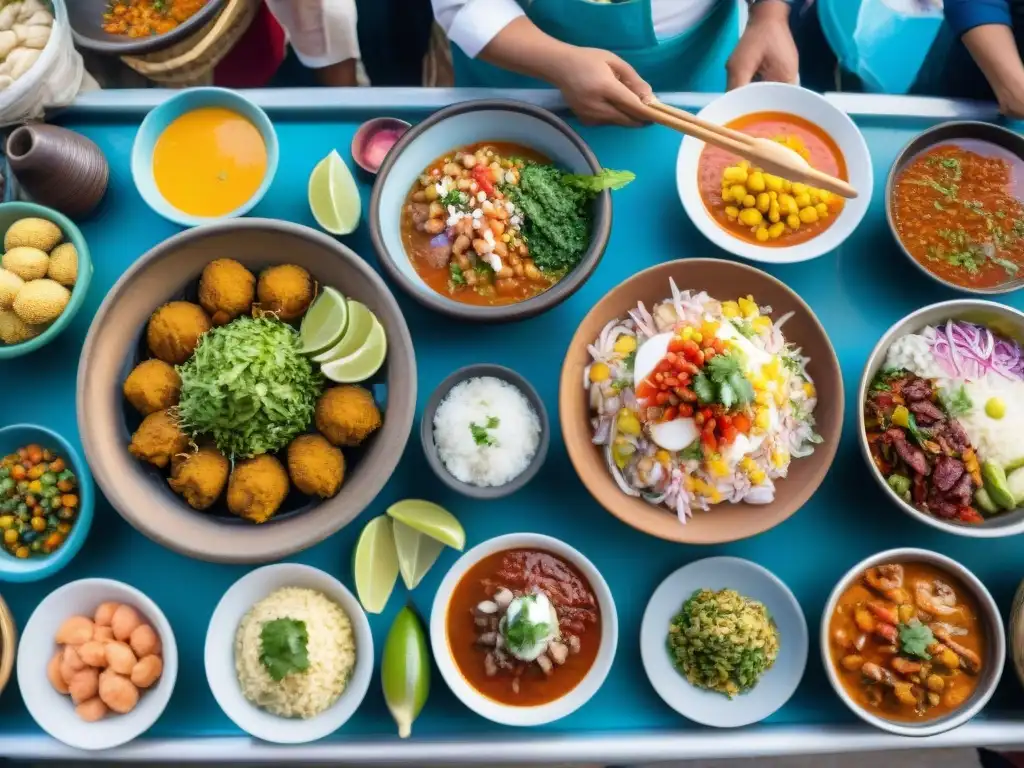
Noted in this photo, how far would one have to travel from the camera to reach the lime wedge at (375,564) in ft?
6.36

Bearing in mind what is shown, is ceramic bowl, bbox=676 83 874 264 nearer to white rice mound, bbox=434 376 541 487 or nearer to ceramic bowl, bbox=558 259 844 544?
ceramic bowl, bbox=558 259 844 544

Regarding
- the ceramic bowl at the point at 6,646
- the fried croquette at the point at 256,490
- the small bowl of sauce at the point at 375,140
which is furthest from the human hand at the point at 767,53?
the ceramic bowl at the point at 6,646

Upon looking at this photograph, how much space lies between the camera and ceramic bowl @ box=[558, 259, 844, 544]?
1898mm

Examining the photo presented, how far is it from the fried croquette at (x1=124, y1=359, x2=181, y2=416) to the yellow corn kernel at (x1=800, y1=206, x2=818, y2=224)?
66.0 inches

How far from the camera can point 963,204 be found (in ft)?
7.23

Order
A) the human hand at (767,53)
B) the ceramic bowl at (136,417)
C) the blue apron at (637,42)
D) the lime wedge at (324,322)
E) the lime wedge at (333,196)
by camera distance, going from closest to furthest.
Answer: the ceramic bowl at (136,417) → the lime wedge at (324,322) → the lime wedge at (333,196) → the blue apron at (637,42) → the human hand at (767,53)

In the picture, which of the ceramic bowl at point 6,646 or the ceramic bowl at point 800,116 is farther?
the ceramic bowl at point 800,116

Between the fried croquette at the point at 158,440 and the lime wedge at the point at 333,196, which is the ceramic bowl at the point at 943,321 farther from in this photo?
the fried croquette at the point at 158,440

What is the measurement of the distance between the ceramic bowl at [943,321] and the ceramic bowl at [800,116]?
29 cm

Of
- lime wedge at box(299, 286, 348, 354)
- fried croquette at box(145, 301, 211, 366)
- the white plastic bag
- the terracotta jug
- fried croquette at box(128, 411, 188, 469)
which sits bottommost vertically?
fried croquette at box(128, 411, 188, 469)

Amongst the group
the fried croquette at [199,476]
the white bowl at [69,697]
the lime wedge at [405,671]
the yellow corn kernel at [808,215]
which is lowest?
the white bowl at [69,697]

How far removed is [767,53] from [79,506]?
7.85 feet

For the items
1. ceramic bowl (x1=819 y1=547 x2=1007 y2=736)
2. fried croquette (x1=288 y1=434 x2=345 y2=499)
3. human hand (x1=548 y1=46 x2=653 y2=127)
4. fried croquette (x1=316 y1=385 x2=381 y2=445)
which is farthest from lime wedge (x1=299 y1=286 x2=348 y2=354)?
ceramic bowl (x1=819 y1=547 x2=1007 y2=736)

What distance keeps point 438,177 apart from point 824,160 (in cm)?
110
